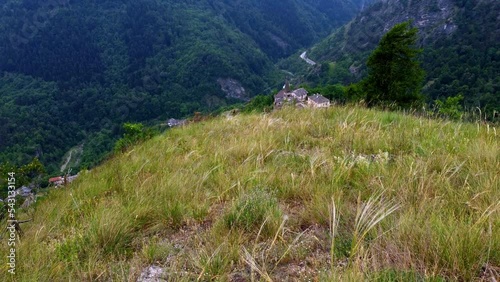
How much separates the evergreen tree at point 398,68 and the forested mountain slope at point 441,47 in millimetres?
18724

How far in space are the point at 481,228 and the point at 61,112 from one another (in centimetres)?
13778

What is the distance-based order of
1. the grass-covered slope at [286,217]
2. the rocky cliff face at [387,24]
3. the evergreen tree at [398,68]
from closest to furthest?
the grass-covered slope at [286,217], the evergreen tree at [398,68], the rocky cliff face at [387,24]

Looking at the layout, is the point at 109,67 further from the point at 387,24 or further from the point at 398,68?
the point at 398,68

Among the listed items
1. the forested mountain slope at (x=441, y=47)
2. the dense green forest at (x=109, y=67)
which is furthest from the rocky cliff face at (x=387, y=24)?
the dense green forest at (x=109, y=67)

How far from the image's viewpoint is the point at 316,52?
493 feet

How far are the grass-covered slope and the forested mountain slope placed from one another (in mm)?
38577

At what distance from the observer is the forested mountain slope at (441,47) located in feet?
201

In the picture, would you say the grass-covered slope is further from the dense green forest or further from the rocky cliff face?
the rocky cliff face

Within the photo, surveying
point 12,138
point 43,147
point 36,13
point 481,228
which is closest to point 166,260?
point 481,228

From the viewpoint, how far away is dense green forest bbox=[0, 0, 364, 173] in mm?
105588

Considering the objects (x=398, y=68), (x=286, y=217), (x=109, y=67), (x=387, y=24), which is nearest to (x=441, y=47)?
(x=387, y=24)

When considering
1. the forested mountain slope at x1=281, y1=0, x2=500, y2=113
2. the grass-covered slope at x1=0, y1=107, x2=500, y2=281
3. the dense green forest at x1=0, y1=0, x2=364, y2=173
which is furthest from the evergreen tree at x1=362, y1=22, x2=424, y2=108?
the dense green forest at x1=0, y1=0, x2=364, y2=173

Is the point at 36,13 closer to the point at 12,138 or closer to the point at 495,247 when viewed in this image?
the point at 12,138

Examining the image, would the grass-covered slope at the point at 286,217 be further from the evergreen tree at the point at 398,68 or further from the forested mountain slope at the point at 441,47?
the forested mountain slope at the point at 441,47
